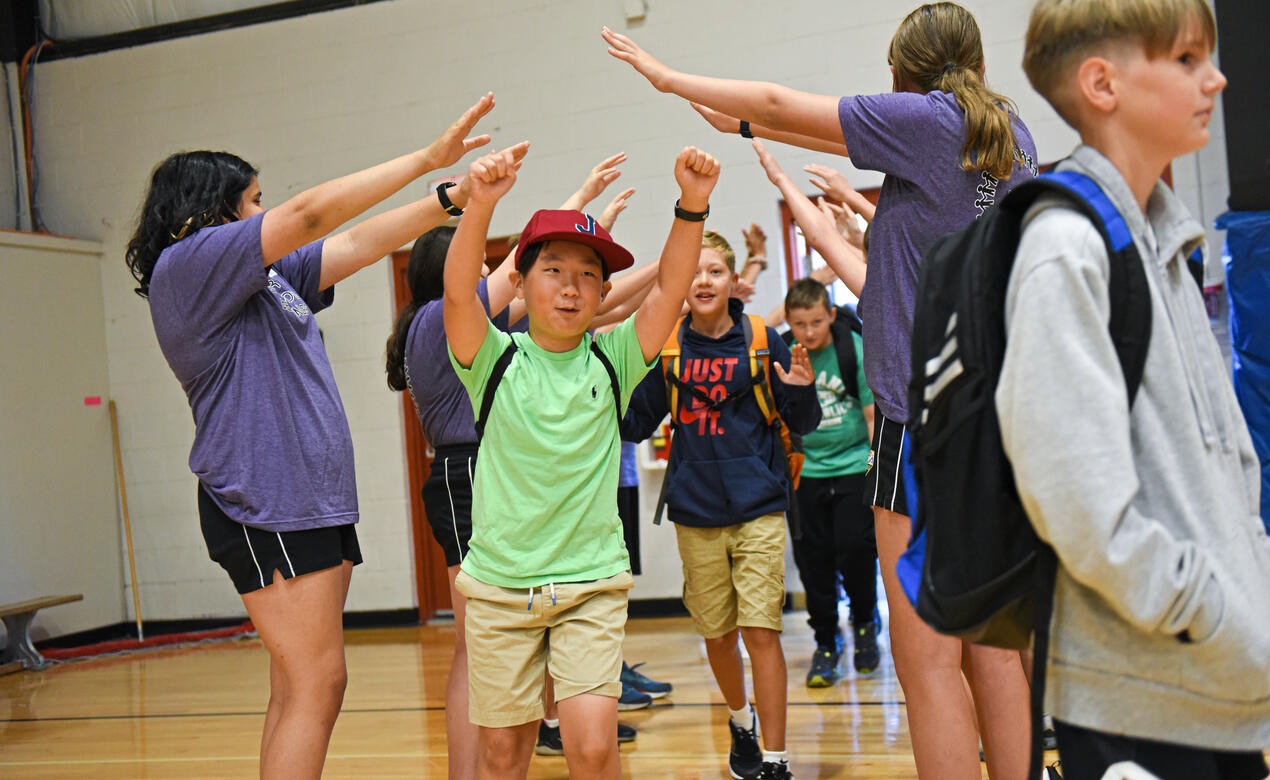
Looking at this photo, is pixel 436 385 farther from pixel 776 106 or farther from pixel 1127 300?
pixel 1127 300

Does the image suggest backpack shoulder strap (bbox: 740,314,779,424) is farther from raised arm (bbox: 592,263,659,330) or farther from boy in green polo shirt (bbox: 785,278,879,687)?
boy in green polo shirt (bbox: 785,278,879,687)

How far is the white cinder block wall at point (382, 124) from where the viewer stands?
6.47 meters

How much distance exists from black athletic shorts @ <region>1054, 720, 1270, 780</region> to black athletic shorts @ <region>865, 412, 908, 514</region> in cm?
87

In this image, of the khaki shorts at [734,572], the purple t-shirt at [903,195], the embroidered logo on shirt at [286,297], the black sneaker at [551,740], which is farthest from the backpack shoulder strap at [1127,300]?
the black sneaker at [551,740]

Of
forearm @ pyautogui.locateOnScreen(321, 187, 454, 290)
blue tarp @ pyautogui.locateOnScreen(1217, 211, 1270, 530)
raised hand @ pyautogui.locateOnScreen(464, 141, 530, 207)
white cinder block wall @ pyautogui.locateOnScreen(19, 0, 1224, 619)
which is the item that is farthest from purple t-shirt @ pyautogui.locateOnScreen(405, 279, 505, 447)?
blue tarp @ pyautogui.locateOnScreen(1217, 211, 1270, 530)

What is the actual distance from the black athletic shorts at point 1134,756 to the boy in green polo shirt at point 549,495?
1181 mm

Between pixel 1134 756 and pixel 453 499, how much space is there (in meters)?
2.28

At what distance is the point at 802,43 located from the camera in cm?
641

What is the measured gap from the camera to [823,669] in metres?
4.71

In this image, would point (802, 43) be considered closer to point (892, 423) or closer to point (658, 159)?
point (658, 159)

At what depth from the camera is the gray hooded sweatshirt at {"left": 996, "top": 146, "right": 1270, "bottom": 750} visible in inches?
44.6

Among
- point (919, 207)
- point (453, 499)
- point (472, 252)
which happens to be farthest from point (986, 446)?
point (453, 499)

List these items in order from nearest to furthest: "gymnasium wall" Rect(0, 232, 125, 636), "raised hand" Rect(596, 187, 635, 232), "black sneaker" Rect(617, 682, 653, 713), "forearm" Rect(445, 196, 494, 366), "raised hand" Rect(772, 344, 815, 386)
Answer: "forearm" Rect(445, 196, 494, 366), "raised hand" Rect(596, 187, 635, 232), "raised hand" Rect(772, 344, 815, 386), "black sneaker" Rect(617, 682, 653, 713), "gymnasium wall" Rect(0, 232, 125, 636)

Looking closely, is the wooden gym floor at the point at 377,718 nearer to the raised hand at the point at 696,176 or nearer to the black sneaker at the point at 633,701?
the black sneaker at the point at 633,701
